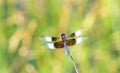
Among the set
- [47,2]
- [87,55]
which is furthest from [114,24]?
[47,2]

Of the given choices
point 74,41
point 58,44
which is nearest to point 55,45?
point 58,44

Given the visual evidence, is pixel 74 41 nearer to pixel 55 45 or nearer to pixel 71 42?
pixel 71 42

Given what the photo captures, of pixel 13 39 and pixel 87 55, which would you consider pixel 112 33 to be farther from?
pixel 13 39

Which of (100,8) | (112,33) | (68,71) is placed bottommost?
(68,71)
